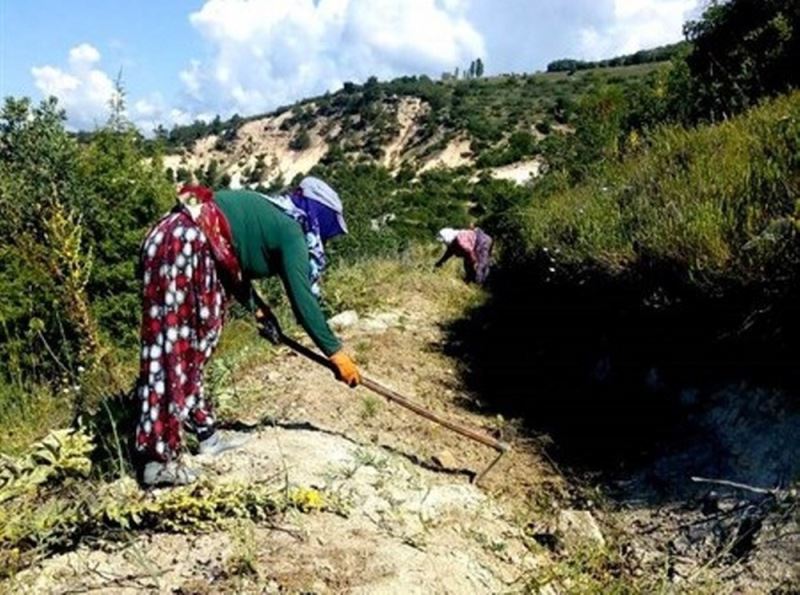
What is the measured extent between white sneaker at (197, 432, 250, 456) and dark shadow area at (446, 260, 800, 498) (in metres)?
1.76

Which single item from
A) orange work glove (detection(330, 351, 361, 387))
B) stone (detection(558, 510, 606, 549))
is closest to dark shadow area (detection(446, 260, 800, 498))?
stone (detection(558, 510, 606, 549))

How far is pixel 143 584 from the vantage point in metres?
2.80

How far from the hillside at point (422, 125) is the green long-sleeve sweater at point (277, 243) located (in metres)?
45.6

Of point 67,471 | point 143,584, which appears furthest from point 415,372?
point 143,584

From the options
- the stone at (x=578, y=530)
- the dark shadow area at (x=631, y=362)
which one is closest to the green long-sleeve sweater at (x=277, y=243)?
the stone at (x=578, y=530)

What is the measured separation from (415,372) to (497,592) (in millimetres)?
2743

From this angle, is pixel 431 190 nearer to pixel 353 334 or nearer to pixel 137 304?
pixel 137 304

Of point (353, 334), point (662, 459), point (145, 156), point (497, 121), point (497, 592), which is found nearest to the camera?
point (497, 592)

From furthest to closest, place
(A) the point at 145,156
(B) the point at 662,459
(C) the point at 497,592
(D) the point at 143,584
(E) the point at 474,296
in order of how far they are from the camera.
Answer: (A) the point at 145,156
(E) the point at 474,296
(B) the point at 662,459
(C) the point at 497,592
(D) the point at 143,584

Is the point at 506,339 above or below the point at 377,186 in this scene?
below

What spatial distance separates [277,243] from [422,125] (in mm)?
67855

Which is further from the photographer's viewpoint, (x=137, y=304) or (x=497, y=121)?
(x=497, y=121)

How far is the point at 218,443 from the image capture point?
12.7 feet

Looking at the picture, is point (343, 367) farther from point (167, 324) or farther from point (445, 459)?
point (445, 459)
